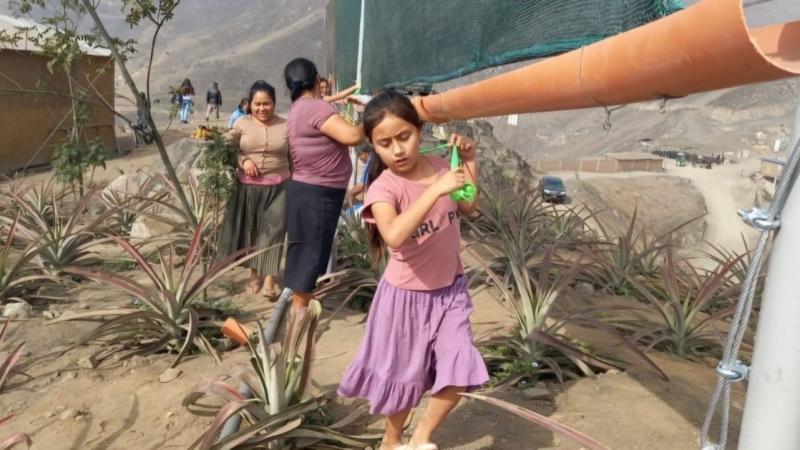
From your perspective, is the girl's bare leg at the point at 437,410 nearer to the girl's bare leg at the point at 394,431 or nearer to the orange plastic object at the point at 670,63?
the girl's bare leg at the point at 394,431

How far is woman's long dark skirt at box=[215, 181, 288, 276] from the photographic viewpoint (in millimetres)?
3660

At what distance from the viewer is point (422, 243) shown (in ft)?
5.71

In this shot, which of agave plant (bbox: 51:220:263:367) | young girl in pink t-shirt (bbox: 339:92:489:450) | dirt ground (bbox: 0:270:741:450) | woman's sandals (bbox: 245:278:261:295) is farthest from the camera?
woman's sandals (bbox: 245:278:261:295)

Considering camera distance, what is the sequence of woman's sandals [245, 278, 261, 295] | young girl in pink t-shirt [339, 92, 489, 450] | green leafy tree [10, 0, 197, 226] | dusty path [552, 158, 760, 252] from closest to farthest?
young girl in pink t-shirt [339, 92, 489, 450], woman's sandals [245, 278, 261, 295], green leafy tree [10, 0, 197, 226], dusty path [552, 158, 760, 252]

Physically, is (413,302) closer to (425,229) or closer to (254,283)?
(425,229)

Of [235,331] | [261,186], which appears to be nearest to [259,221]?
[261,186]

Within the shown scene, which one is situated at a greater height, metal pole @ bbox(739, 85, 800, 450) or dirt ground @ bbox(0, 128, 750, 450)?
metal pole @ bbox(739, 85, 800, 450)

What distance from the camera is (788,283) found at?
2.72 feet

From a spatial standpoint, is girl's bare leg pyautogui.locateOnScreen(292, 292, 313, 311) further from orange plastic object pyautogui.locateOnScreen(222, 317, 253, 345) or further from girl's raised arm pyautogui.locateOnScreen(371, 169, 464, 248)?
girl's raised arm pyautogui.locateOnScreen(371, 169, 464, 248)

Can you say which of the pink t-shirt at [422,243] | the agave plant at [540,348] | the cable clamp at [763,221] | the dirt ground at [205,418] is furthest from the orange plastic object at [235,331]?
the cable clamp at [763,221]

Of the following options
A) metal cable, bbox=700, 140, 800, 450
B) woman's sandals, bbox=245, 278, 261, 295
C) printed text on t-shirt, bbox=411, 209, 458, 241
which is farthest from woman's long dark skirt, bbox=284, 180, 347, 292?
metal cable, bbox=700, 140, 800, 450

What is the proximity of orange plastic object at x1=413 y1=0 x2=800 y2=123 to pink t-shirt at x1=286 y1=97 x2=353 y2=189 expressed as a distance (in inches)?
61.3

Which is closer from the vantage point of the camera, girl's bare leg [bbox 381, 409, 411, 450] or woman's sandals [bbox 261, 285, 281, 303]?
girl's bare leg [bbox 381, 409, 411, 450]

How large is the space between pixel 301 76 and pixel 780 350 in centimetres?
246
